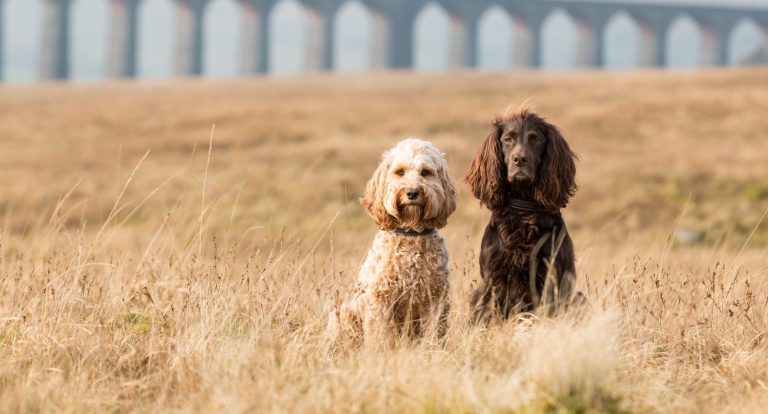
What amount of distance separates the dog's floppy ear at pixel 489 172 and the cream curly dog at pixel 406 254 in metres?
0.23

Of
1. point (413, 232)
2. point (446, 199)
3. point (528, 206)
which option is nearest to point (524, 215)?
point (528, 206)

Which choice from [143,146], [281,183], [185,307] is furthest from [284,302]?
[143,146]

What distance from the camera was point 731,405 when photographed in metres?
4.35

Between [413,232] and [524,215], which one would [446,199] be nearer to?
[413,232]

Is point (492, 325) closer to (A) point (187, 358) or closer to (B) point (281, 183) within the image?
(A) point (187, 358)

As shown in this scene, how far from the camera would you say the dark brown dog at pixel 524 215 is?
16.5 feet

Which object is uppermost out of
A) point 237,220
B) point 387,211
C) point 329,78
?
point 329,78

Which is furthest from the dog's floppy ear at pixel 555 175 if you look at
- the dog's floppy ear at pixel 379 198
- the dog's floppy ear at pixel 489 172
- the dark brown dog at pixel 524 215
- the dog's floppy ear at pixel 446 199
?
the dog's floppy ear at pixel 379 198

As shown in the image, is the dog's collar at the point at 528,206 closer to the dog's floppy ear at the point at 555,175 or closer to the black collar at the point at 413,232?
the dog's floppy ear at the point at 555,175

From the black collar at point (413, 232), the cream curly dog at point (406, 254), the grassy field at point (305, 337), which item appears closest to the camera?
the grassy field at point (305, 337)

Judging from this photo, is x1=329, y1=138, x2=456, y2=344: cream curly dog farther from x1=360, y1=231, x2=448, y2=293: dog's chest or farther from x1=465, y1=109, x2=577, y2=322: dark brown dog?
x1=465, y1=109, x2=577, y2=322: dark brown dog

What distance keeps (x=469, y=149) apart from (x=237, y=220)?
31.0ft

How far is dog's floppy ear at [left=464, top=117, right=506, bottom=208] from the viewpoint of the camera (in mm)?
5109

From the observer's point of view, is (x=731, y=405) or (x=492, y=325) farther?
(x=492, y=325)
